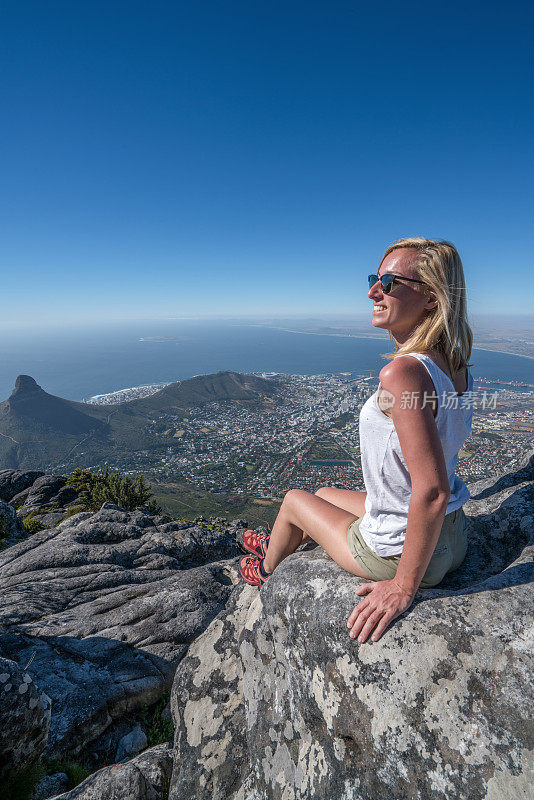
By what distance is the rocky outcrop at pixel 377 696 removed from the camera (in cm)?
205

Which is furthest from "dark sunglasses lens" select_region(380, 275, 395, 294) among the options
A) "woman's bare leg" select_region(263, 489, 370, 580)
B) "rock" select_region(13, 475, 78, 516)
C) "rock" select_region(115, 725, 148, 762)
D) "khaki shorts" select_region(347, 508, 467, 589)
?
"rock" select_region(13, 475, 78, 516)

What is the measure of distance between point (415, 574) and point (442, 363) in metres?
1.57

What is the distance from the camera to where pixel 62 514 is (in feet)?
54.2

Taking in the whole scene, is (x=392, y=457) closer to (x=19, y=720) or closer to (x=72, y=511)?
(x=19, y=720)

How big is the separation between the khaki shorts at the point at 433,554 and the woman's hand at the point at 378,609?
190 millimetres

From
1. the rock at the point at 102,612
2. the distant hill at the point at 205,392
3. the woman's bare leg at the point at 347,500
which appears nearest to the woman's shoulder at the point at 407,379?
the woman's bare leg at the point at 347,500

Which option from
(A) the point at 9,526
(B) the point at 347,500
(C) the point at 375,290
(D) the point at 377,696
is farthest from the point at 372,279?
(A) the point at 9,526

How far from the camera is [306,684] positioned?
9.40 feet

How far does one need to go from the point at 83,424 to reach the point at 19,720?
358 ft

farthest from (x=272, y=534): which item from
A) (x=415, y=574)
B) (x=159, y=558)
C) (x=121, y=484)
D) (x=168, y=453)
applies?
(x=168, y=453)

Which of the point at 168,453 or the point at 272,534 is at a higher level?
the point at 272,534

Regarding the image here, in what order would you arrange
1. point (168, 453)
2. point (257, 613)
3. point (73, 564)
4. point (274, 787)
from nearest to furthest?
point (274, 787) → point (257, 613) → point (73, 564) → point (168, 453)

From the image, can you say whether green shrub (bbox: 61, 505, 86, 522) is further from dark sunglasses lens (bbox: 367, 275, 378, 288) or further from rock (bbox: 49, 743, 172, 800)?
dark sunglasses lens (bbox: 367, 275, 378, 288)

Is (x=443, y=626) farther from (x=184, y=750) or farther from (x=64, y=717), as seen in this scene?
(x=64, y=717)
